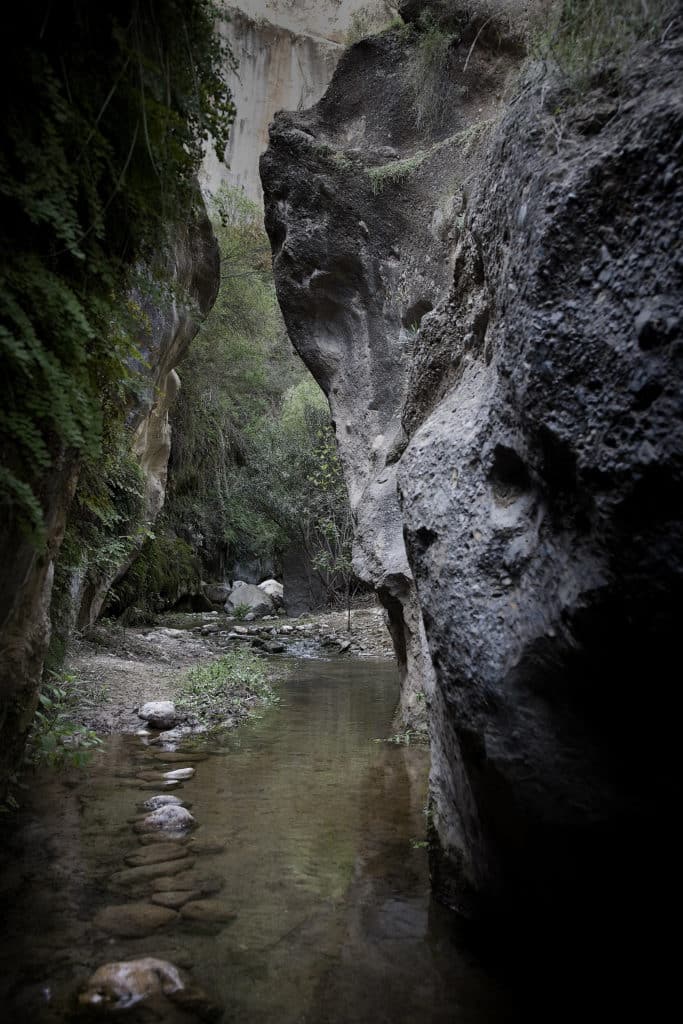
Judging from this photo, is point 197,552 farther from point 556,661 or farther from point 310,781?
point 556,661

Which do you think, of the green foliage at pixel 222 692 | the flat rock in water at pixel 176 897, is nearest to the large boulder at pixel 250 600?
the green foliage at pixel 222 692

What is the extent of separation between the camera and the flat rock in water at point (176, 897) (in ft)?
10.8

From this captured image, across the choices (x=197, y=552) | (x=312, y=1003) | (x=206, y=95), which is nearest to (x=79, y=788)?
(x=312, y=1003)

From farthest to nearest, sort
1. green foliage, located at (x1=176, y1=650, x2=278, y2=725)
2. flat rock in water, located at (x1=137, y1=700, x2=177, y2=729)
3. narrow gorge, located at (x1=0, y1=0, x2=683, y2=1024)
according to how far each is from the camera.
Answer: green foliage, located at (x1=176, y1=650, x2=278, y2=725) < flat rock in water, located at (x1=137, y1=700, x2=177, y2=729) < narrow gorge, located at (x1=0, y1=0, x2=683, y2=1024)

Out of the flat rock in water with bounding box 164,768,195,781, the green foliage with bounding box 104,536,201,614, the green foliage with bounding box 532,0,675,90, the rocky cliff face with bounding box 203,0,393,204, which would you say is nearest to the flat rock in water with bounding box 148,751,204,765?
the flat rock in water with bounding box 164,768,195,781

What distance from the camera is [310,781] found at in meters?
5.46

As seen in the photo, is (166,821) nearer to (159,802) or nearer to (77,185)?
(159,802)

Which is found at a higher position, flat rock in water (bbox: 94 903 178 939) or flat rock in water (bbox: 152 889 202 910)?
flat rock in water (bbox: 152 889 202 910)

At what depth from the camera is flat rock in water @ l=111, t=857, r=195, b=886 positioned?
353 cm

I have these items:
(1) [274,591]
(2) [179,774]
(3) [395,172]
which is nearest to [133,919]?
(2) [179,774]

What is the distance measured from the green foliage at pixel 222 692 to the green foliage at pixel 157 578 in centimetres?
335

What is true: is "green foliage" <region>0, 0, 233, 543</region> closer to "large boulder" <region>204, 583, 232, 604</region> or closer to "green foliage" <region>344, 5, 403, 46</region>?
"green foliage" <region>344, 5, 403, 46</region>

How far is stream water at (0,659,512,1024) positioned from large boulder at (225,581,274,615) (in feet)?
48.0

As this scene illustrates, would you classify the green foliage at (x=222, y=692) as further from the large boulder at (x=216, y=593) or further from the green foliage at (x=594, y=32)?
the large boulder at (x=216, y=593)
